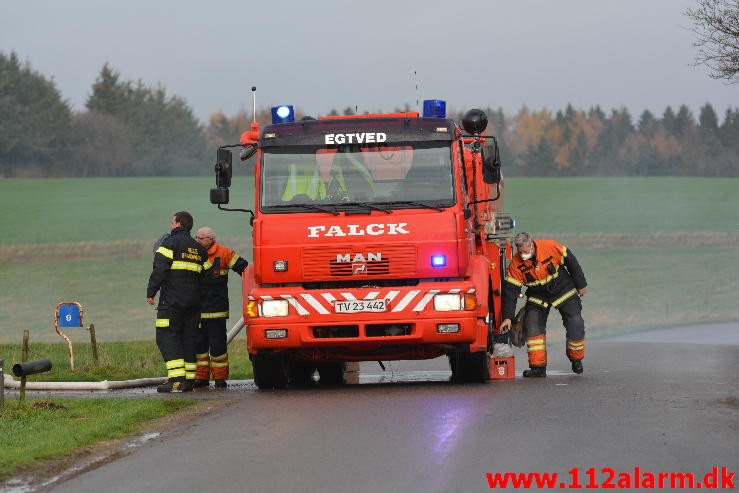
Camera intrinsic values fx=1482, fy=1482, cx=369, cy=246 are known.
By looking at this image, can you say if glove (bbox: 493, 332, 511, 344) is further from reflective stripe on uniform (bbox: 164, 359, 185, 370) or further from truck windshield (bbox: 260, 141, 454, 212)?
reflective stripe on uniform (bbox: 164, 359, 185, 370)

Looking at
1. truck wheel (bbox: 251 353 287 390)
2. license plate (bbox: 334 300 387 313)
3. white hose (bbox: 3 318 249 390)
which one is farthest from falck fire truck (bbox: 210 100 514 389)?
white hose (bbox: 3 318 249 390)

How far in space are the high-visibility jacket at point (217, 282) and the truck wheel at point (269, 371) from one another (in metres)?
1.00

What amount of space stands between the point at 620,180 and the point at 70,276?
4398 cm

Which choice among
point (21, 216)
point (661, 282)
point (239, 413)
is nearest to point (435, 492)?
point (239, 413)

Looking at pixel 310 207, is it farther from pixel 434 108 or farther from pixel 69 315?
pixel 69 315

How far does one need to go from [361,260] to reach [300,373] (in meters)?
3.28

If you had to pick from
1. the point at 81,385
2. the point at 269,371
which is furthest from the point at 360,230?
the point at 81,385

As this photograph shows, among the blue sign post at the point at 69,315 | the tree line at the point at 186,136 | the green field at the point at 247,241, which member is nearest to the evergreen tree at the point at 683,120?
the tree line at the point at 186,136

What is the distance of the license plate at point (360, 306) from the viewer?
1430cm

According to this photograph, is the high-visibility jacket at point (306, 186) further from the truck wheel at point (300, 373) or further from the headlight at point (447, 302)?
the truck wheel at point (300, 373)

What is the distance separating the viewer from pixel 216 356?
54.1 feet

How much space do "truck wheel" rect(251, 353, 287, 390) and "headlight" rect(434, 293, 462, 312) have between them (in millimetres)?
2028

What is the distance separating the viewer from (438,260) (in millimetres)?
14328

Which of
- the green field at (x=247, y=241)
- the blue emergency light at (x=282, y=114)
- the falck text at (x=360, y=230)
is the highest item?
the blue emergency light at (x=282, y=114)
